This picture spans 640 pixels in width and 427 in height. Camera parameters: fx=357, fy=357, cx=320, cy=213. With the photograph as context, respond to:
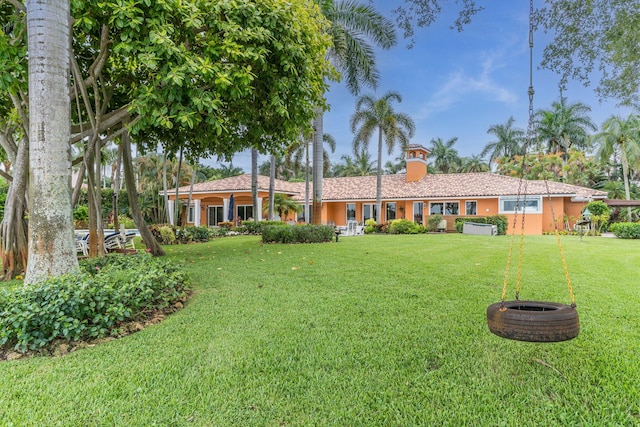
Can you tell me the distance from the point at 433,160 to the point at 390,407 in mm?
45910

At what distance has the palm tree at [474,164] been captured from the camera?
1729 inches

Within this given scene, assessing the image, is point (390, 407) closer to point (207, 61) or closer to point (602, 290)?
point (602, 290)

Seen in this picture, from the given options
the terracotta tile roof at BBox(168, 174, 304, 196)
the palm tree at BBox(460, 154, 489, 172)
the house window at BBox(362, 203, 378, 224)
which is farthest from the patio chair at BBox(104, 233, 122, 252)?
the palm tree at BBox(460, 154, 489, 172)

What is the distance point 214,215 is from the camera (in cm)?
3092

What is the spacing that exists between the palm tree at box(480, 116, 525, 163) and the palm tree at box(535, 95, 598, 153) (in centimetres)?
306

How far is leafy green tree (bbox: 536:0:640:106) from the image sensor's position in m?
5.24

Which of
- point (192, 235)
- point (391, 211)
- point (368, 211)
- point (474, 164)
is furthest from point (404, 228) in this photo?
point (474, 164)

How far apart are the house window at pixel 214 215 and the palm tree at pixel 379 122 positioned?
43.7 feet

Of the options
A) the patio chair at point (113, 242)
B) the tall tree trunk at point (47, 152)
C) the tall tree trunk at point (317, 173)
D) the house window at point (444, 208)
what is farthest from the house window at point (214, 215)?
the tall tree trunk at point (47, 152)

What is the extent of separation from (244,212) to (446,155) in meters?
27.4

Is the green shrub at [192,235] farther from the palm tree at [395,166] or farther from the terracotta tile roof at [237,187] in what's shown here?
the palm tree at [395,166]

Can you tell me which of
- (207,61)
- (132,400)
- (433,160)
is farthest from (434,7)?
(433,160)

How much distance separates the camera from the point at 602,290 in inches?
232

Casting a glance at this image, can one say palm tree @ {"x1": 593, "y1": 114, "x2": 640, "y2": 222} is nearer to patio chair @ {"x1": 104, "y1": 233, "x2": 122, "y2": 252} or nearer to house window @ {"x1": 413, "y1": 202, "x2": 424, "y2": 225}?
house window @ {"x1": 413, "y1": 202, "x2": 424, "y2": 225}
